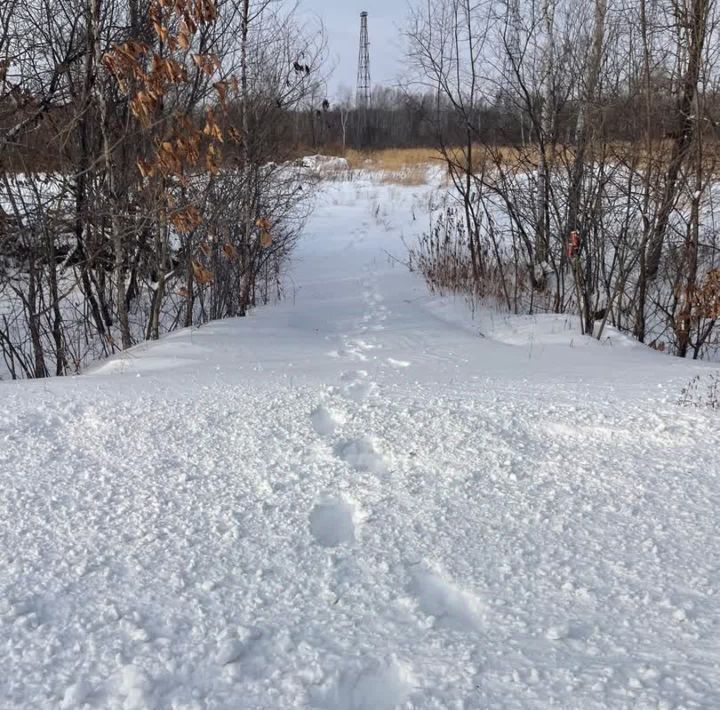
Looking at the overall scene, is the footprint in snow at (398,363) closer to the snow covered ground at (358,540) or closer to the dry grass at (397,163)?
the snow covered ground at (358,540)

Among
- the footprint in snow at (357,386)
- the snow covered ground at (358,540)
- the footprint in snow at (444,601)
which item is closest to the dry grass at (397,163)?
the footprint in snow at (357,386)

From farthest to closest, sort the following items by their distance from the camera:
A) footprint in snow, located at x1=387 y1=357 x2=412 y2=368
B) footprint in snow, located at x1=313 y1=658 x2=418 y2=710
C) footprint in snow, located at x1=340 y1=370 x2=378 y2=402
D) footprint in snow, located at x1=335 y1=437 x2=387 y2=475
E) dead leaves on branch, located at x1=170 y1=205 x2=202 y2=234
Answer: footprint in snow, located at x1=387 y1=357 x2=412 y2=368
dead leaves on branch, located at x1=170 y1=205 x2=202 y2=234
footprint in snow, located at x1=340 y1=370 x2=378 y2=402
footprint in snow, located at x1=335 y1=437 x2=387 y2=475
footprint in snow, located at x1=313 y1=658 x2=418 y2=710

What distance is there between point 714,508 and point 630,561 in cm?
56

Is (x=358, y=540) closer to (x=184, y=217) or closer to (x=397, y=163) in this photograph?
(x=184, y=217)

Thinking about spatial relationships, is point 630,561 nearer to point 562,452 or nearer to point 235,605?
point 562,452

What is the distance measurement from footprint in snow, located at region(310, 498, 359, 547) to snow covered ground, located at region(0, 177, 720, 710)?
0.4 inches

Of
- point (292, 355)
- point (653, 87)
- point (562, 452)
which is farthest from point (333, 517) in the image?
point (653, 87)

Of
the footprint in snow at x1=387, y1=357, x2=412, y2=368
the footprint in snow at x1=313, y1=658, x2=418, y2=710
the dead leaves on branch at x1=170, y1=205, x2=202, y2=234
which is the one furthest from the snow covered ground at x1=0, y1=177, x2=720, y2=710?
the dead leaves on branch at x1=170, y1=205, x2=202, y2=234

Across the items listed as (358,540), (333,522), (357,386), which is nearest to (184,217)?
(357,386)

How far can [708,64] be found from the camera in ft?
17.9

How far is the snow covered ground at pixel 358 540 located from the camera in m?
1.61

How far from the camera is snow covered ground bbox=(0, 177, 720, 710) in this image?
1613 mm

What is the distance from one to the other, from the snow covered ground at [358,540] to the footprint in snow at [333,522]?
10mm

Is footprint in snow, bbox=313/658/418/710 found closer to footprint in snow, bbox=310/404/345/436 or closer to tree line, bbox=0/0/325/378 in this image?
footprint in snow, bbox=310/404/345/436
